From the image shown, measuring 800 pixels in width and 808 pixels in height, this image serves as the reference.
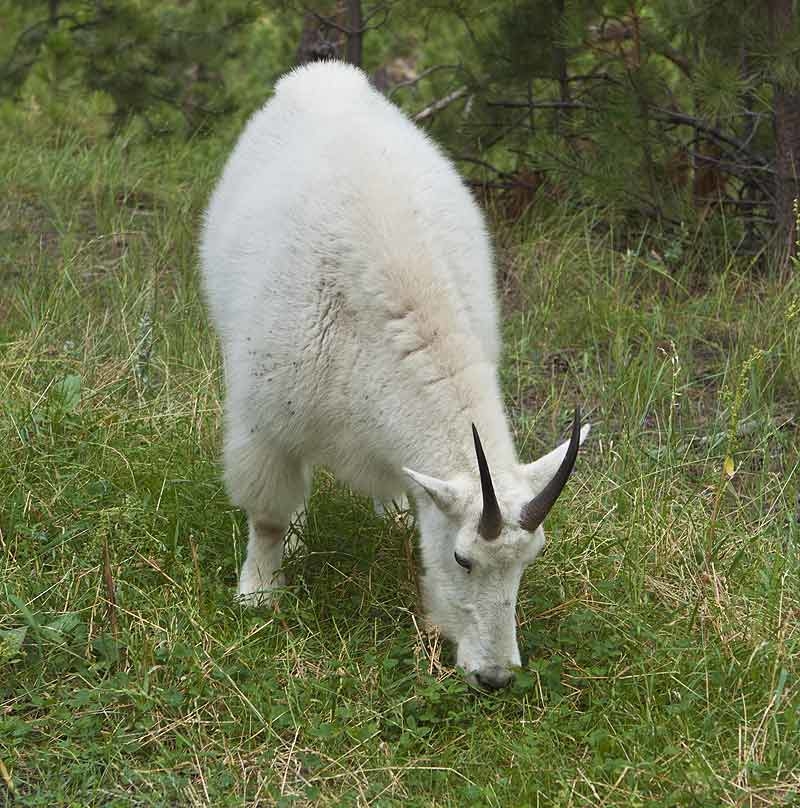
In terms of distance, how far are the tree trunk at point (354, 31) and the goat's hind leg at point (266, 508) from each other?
4.01m

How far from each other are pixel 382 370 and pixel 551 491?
0.67 meters

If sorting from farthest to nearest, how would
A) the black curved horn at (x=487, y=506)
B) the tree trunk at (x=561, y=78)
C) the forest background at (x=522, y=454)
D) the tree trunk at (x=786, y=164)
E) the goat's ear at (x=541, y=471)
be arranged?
the tree trunk at (x=561, y=78) < the tree trunk at (x=786, y=164) < the goat's ear at (x=541, y=471) < the forest background at (x=522, y=454) < the black curved horn at (x=487, y=506)

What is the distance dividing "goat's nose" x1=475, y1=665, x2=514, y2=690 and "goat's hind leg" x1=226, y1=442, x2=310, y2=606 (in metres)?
0.89

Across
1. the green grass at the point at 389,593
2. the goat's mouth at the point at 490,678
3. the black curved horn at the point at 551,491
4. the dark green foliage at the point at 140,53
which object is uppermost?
the black curved horn at the point at 551,491

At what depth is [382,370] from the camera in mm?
4055

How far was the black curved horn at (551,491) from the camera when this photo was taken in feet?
12.1

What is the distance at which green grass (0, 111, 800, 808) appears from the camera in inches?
145

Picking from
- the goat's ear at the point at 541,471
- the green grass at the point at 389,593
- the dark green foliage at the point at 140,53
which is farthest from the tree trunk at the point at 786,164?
the dark green foliage at the point at 140,53

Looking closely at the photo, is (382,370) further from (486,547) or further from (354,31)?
(354,31)

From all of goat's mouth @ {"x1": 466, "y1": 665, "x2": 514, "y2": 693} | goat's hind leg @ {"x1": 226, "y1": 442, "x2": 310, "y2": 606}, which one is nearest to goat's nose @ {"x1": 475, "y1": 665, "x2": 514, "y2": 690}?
goat's mouth @ {"x1": 466, "y1": 665, "x2": 514, "y2": 693}

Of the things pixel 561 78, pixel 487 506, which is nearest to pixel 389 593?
pixel 487 506

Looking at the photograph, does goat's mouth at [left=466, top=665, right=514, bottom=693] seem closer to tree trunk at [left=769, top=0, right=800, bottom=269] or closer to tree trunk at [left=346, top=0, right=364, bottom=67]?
tree trunk at [left=769, top=0, right=800, bottom=269]

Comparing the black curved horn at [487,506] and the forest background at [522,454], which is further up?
the black curved horn at [487,506]

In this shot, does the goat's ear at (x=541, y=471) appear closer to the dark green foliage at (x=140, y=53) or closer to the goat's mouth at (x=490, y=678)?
the goat's mouth at (x=490, y=678)
